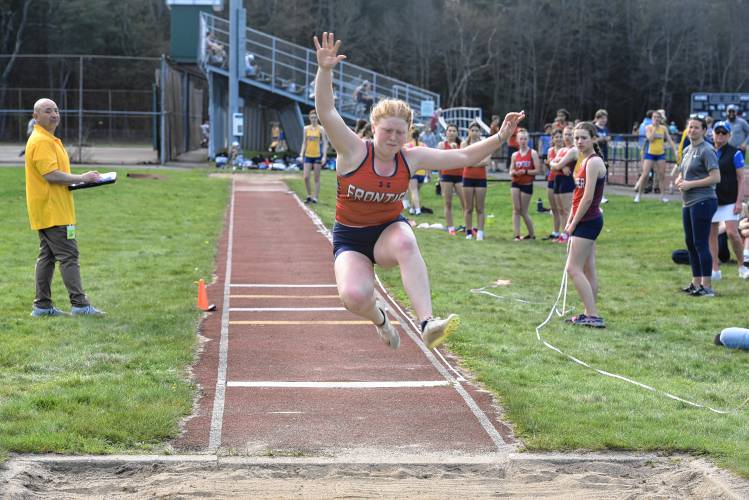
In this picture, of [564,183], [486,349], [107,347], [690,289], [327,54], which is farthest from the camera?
[564,183]

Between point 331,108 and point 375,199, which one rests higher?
point 331,108

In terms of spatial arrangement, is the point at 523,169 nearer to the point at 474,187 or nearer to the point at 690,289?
the point at 474,187

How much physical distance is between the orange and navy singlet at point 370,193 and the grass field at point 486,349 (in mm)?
1601

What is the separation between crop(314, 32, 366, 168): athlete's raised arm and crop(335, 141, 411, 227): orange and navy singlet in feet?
0.30

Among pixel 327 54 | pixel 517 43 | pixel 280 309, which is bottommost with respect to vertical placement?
pixel 280 309

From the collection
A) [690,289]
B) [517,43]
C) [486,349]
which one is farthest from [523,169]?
[517,43]

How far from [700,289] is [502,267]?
302 cm

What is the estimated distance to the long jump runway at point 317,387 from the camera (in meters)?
6.14

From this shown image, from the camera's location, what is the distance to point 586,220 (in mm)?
9812

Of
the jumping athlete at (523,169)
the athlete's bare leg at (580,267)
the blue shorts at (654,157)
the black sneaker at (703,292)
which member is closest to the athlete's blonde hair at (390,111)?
the athlete's bare leg at (580,267)

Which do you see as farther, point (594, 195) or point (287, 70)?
point (287, 70)

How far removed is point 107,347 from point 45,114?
244 centimetres

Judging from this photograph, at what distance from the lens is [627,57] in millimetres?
63469

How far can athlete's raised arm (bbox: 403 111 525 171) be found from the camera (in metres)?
6.54
